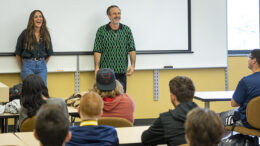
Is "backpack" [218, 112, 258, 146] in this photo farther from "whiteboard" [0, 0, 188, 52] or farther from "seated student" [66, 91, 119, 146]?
"whiteboard" [0, 0, 188, 52]

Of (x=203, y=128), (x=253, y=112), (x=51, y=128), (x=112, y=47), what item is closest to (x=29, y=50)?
(x=112, y=47)

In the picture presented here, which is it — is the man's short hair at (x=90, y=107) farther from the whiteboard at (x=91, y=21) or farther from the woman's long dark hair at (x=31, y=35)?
the whiteboard at (x=91, y=21)

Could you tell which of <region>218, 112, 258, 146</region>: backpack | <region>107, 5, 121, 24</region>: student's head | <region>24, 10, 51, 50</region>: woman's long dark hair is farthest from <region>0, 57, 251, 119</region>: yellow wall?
<region>218, 112, 258, 146</region>: backpack

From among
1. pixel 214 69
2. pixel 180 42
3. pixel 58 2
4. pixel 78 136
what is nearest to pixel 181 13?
pixel 180 42

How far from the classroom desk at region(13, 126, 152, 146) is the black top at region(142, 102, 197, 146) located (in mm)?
157

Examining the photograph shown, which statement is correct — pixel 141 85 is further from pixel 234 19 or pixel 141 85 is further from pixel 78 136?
pixel 78 136

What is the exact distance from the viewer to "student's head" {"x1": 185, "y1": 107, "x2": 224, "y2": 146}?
1768 millimetres

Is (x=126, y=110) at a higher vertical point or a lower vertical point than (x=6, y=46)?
lower

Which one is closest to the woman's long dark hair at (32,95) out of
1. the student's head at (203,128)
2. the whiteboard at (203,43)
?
the student's head at (203,128)

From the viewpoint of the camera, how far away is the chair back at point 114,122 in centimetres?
305

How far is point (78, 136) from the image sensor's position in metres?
2.38

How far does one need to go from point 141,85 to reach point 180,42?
0.91 m

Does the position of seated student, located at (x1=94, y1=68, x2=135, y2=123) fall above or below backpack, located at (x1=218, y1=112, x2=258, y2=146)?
above

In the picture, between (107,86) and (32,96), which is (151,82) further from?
(32,96)
